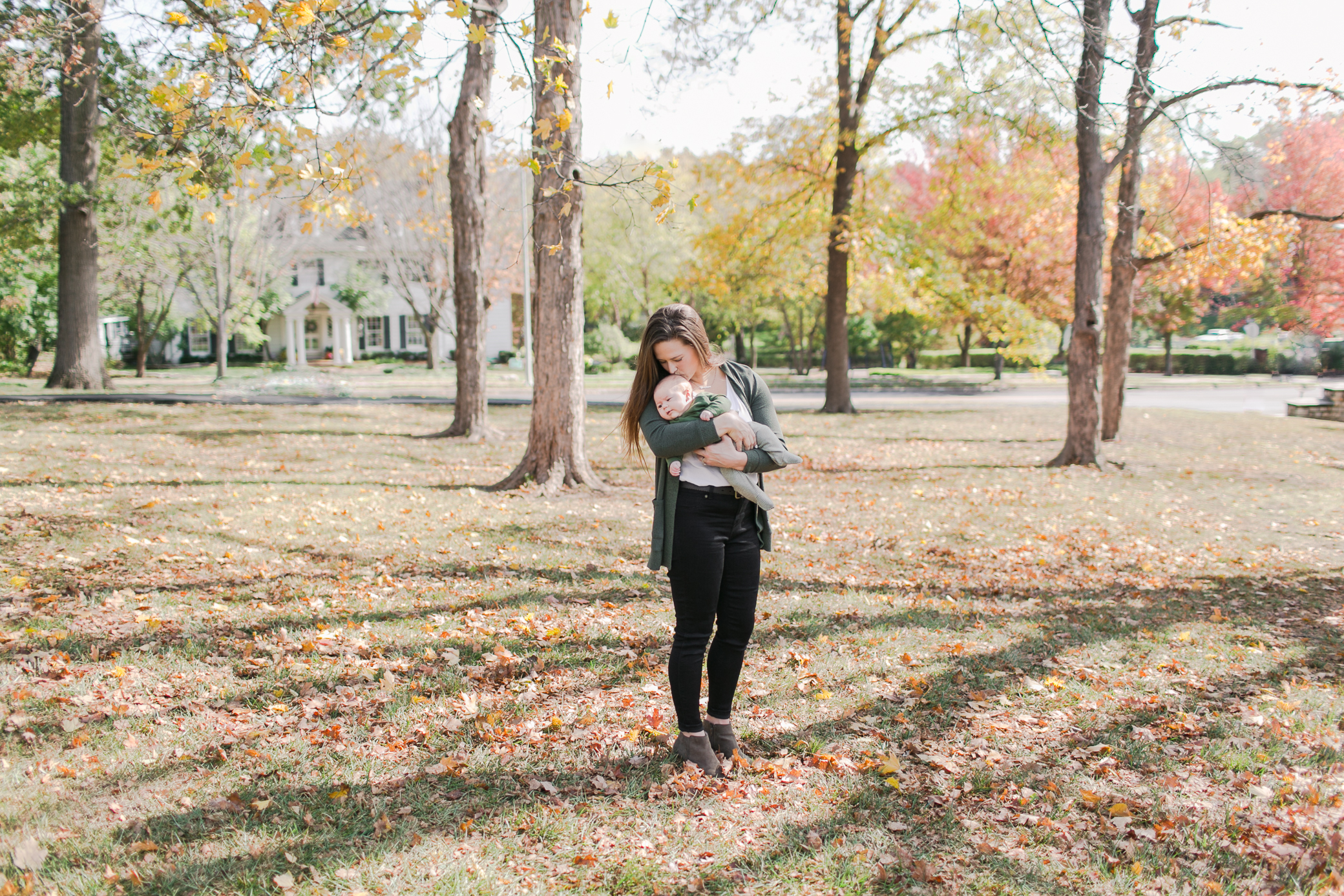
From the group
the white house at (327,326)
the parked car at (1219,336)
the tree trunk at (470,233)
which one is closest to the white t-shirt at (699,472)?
the tree trunk at (470,233)

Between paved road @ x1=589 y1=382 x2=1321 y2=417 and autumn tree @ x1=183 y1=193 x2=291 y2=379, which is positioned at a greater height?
autumn tree @ x1=183 y1=193 x2=291 y2=379

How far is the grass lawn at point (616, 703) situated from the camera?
119 inches

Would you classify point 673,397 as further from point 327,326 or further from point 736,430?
point 327,326

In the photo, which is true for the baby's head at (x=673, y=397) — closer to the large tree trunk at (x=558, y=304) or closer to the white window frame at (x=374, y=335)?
the large tree trunk at (x=558, y=304)

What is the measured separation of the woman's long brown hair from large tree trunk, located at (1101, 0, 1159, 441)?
37.1 ft

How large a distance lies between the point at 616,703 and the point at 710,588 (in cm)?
134

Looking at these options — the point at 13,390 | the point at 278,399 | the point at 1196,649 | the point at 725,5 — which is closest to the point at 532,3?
the point at 725,5

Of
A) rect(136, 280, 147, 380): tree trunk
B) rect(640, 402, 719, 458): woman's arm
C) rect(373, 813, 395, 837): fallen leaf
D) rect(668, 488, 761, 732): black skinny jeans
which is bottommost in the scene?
rect(373, 813, 395, 837): fallen leaf

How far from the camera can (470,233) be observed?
13141mm

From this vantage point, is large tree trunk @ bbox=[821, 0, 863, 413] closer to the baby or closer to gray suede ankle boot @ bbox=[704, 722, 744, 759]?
the baby

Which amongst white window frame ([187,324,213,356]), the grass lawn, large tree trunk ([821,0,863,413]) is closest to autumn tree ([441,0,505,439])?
the grass lawn

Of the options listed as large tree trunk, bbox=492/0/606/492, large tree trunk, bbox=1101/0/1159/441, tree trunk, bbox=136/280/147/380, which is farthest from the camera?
tree trunk, bbox=136/280/147/380

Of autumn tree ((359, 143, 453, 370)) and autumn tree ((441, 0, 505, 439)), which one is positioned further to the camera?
autumn tree ((359, 143, 453, 370))

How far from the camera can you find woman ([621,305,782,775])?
127 inches
